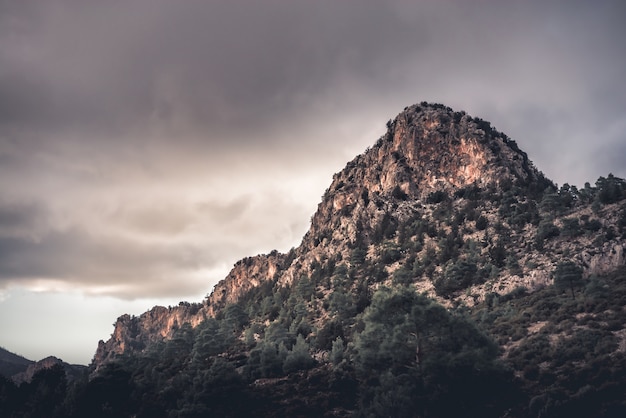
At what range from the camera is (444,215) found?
112 meters

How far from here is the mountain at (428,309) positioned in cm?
3491

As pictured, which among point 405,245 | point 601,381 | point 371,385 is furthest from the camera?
point 405,245

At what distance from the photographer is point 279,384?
48.0m

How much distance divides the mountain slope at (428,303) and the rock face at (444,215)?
460 mm

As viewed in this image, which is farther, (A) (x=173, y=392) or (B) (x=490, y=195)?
(B) (x=490, y=195)

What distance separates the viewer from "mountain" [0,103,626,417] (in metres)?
34.9

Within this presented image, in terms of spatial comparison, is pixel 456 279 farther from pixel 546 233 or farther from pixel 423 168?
pixel 423 168

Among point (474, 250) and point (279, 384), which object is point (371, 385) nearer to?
point (279, 384)

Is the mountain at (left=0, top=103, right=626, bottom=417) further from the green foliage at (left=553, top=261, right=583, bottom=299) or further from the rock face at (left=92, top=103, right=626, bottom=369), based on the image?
the rock face at (left=92, top=103, right=626, bottom=369)

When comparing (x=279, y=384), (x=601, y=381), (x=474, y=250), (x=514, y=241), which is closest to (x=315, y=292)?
(x=474, y=250)

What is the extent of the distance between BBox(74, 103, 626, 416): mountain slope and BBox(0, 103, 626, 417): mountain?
241 millimetres

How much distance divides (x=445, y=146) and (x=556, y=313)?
89.1 meters

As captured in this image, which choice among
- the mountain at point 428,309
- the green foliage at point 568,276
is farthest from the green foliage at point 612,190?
the green foliage at point 568,276

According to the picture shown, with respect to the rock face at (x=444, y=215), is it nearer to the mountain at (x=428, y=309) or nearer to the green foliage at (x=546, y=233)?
the mountain at (x=428, y=309)
